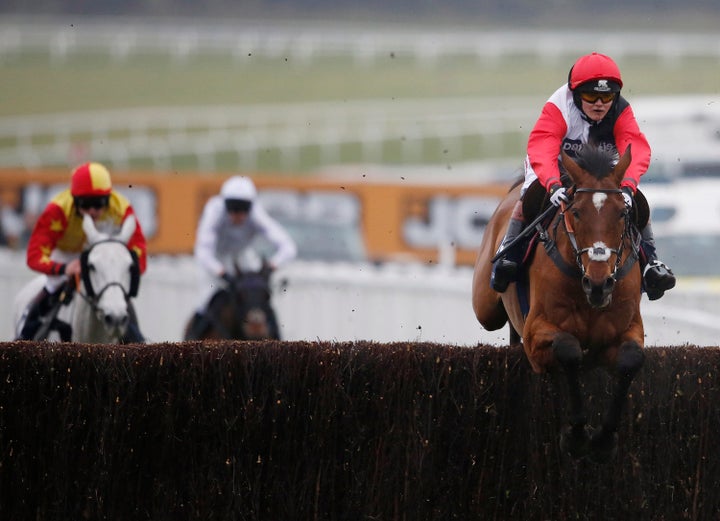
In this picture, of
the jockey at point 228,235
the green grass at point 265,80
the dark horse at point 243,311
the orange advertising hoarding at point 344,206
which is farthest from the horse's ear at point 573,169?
the green grass at point 265,80

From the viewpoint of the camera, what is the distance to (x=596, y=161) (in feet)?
18.6

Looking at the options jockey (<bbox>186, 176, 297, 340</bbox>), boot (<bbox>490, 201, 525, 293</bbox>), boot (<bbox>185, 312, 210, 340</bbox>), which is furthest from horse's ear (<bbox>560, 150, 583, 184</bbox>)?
boot (<bbox>185, 312, 210, 340</bbox>)

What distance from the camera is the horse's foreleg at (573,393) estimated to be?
559cm

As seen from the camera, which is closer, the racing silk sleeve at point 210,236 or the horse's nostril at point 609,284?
the horse's nostril at point 609,284

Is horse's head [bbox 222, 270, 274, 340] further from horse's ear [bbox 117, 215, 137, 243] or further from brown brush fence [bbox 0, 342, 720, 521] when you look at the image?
brown brush fence [bbox 0, 342, 720, 521]

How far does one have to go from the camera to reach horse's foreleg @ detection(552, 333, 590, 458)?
18.4 ft

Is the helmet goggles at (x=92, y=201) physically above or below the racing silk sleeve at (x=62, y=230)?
above

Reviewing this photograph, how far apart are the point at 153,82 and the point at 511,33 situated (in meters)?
8.62

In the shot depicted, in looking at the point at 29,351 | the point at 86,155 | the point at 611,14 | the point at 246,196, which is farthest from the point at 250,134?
the point at 29,351

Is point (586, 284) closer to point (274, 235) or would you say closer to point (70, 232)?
point (70, 232)

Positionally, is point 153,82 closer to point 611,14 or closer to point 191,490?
point 611,14

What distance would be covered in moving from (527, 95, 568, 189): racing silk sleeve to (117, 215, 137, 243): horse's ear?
2.84m

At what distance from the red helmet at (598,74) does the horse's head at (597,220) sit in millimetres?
318

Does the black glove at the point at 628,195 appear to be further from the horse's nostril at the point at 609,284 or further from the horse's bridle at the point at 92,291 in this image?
the horse's bridle at the point at 92,291
